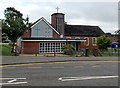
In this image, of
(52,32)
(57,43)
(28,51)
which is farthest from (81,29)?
(28,51)

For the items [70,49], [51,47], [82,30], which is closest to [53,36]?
[51,47]

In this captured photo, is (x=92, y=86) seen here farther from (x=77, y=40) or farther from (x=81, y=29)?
(x=81, y=29)

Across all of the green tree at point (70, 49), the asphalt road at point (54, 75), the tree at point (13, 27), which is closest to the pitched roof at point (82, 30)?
the green tree at point (70, 49)

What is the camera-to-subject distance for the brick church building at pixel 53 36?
30.0m

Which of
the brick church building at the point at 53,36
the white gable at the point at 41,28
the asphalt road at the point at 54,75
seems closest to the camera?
the asphalt road at the point at 54,75

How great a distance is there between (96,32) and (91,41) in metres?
4.05

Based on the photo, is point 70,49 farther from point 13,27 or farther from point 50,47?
point 13,27

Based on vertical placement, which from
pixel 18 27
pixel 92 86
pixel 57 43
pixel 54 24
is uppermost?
pixel 54 24

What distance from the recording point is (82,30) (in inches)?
1823

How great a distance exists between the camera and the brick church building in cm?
2997

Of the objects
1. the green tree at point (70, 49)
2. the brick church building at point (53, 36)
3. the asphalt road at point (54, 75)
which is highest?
the brick church building at point (53, 36)

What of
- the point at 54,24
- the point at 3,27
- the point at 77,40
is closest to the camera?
the point at 3,27

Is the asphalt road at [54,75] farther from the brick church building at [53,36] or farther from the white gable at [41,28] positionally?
the white gable at [41,28]

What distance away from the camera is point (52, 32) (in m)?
37.0
